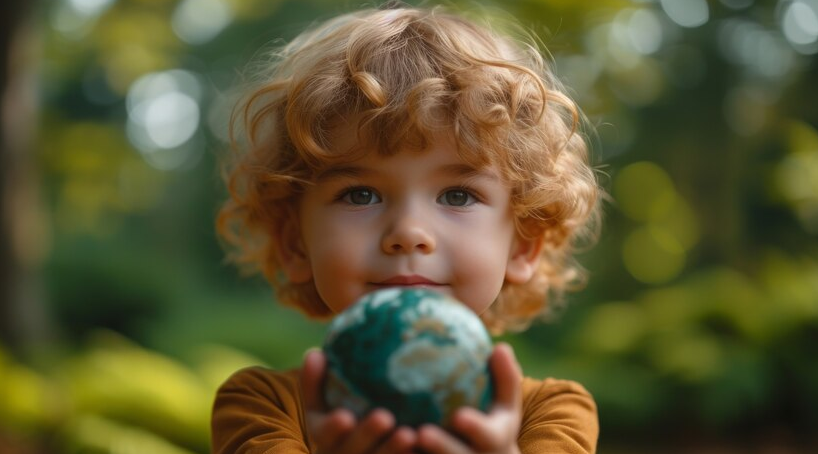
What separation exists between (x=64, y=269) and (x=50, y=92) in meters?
3.04

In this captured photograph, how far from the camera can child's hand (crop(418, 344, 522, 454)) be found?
147 centimetres

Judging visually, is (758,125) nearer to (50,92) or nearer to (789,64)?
(789,64)

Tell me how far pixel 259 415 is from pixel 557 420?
72cm

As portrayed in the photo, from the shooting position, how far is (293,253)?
253 centimetres

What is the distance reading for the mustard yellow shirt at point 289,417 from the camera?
2.04m

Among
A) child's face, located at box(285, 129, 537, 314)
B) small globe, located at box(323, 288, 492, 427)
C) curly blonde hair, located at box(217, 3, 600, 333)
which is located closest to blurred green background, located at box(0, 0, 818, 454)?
curly blonde hair, located at box(217, 3, 600, 333)

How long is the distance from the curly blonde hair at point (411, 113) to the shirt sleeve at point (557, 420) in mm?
433

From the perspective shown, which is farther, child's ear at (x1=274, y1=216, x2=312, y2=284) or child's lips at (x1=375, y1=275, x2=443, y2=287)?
child's ear at (x1=274, y1=216, x2=312, y2=284)

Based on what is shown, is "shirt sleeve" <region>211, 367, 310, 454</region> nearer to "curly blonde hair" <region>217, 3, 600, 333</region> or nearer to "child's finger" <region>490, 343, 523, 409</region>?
"curly blonde hair" <region>217, 3, 600, 333</region>

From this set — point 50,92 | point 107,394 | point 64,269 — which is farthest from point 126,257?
point 107,394

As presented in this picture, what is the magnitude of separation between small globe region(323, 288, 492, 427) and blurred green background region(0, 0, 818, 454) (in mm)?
1817

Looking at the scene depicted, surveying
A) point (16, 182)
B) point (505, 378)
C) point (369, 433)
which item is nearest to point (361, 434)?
point (369, 433)

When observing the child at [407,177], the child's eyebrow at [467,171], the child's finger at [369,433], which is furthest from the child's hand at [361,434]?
the child's eyebrow at [467,171]

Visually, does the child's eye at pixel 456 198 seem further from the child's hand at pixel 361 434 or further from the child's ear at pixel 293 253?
the child's hand at pixel 361 434
